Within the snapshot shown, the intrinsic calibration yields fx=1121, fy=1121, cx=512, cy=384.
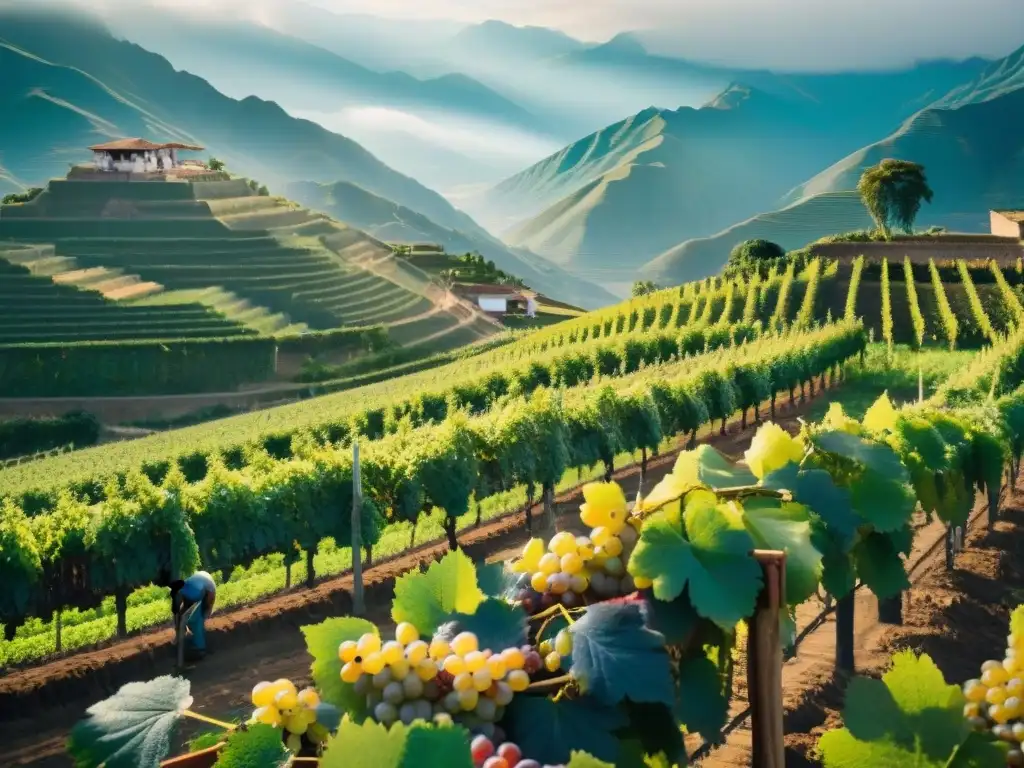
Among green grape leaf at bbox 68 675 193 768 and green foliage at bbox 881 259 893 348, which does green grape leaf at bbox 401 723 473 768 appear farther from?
green foliage at bbox 881 259 893 348

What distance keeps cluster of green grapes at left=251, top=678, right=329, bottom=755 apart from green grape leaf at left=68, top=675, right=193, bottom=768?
11cm

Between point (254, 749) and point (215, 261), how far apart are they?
7232 centimetres

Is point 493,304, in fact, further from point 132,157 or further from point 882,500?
point 882,500

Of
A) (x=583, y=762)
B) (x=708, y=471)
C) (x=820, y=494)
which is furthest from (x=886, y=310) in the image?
(x=583, y=762)

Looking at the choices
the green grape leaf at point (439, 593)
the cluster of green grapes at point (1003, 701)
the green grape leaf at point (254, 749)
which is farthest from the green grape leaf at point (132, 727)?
the cluster of green grapes at point (1003, 701)

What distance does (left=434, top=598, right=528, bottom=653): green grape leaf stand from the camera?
191 cm

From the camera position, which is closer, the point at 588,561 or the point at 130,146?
the point at 588,561

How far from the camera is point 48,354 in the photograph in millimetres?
56562

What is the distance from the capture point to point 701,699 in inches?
85.3

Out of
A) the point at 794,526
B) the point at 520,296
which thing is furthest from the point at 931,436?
the point at 520,296

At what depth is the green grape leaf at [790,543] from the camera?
91.1 inches

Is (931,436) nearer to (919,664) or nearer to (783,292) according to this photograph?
(919,664)

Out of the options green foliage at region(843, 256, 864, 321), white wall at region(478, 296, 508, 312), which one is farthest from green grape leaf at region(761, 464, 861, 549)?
Result: white wall at region(478, 296, 508, 312)

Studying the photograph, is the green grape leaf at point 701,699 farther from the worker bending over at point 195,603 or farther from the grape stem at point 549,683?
the worker bending over at point 195,603
